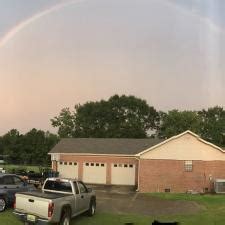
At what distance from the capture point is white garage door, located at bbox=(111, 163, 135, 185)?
159 feet

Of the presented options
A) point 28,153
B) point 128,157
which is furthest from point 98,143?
point 28,153

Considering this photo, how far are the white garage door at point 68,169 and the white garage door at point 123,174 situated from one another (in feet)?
13.7

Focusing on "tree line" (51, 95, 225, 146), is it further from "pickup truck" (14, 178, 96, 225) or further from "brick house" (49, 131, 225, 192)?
"pickup truck" (14, 178, 96, 225)

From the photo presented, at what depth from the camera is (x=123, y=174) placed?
4853 centimetres

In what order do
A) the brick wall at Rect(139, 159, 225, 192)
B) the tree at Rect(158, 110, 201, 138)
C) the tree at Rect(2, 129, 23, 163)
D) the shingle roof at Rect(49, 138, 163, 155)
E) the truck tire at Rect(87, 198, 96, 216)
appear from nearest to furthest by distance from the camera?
the truck tire at Rect(87, 198, 96, 216)
the brick wall at Rect(139, 159, 225, 192)
the shingle roof at Rect(49, 138, 163, 155)
the tree at Rect(158, 110, 201, 138)
the tree at Rect(2, 129, 23, 163)

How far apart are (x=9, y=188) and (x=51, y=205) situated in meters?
5.72

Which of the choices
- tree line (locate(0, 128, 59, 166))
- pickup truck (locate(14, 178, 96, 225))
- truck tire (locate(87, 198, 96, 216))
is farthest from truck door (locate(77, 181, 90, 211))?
tree line (locate(0, 128, 59, 166))

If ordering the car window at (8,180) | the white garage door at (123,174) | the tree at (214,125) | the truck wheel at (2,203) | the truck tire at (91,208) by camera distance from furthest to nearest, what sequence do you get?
the tree at (214,125) < the white garage door at (123,174) < the car window at (8,180) < the truck tire at (91,208) < the truck wheel at (2,203)

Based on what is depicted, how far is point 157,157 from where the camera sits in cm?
4172

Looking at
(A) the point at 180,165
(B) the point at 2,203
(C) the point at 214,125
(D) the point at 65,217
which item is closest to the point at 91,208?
(B) the point at 2,203

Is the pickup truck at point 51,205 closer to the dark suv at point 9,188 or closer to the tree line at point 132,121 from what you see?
the dark suv at point 9,188

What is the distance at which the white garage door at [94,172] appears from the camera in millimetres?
49219

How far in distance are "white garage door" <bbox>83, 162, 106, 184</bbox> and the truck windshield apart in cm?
2882

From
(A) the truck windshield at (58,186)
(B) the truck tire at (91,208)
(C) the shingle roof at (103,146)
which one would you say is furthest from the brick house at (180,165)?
(A) the truck windshield at (58,186)
